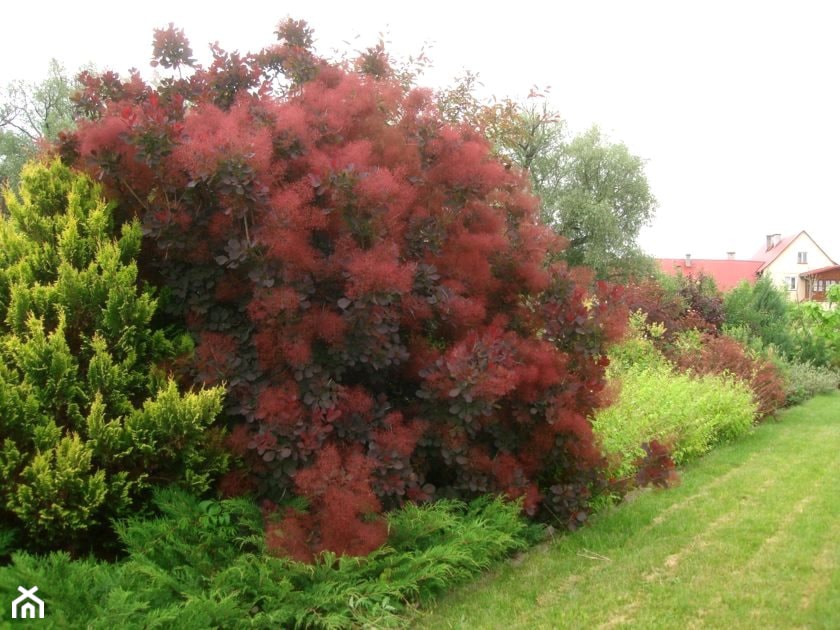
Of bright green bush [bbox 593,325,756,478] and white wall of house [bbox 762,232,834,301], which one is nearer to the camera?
bright green bush [bbox 593,325,756,478]

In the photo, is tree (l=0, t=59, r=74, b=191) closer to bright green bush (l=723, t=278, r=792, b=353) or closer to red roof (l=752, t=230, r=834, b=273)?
bright green bush (l=723, t=278, r=792, b=353)

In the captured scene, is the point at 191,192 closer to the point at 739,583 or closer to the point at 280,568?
the point at 280,568

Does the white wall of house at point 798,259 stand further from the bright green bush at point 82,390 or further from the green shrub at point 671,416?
the bright green bush at point 82,390

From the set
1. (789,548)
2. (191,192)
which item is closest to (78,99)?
(191,192)

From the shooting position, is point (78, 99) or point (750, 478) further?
point (750, 478)

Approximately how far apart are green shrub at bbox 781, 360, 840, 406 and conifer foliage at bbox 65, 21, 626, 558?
9.89 metres

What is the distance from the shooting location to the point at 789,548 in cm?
495

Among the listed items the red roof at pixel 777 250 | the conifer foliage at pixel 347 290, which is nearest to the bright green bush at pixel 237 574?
the conifer foliage at pixel 347 290

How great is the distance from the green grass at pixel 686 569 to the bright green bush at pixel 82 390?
1.78 meters

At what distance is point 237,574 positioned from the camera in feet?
11.7

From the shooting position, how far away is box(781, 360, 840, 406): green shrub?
44.3 ft

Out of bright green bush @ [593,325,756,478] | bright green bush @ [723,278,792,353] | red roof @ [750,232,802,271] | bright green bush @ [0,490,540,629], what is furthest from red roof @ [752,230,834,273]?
bright green bush @ [0,490,540,629]

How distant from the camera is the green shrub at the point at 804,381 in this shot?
13.5 m

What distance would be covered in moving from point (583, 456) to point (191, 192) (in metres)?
3.39
